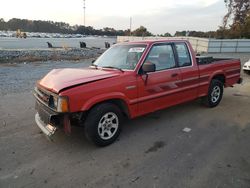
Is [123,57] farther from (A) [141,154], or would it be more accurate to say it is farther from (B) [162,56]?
(A) [141,154]

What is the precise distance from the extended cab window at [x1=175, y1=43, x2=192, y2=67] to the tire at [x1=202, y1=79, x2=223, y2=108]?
1.14 m

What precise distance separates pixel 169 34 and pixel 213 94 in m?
48.6

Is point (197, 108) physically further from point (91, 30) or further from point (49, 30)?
point (49, 30)

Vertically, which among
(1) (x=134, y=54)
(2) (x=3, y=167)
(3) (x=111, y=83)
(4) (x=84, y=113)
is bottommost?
(2) (x=3, y=167)

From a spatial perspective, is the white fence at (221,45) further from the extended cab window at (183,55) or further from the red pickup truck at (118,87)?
the extended cab window at (183,55)

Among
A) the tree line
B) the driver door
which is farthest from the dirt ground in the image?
the tree line

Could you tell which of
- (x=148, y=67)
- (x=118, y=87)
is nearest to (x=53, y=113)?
(x=118, y=87)

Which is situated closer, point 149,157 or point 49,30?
point 149,157

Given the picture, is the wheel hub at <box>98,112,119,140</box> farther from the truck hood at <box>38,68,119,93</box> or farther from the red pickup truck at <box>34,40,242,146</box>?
the truck hood at <box>38,68,119,93</box>

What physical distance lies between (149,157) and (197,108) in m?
3.03

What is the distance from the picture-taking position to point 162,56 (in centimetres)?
497

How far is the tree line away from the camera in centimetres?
3891

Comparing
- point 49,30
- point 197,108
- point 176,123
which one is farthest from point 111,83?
point 49,30

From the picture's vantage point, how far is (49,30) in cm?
14712
